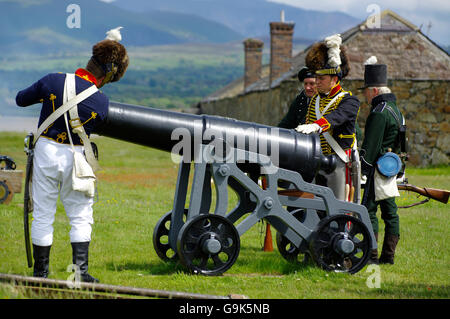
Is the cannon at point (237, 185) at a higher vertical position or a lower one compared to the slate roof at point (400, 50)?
lower

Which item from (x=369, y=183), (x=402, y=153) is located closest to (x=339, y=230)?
(x=369, y=183)

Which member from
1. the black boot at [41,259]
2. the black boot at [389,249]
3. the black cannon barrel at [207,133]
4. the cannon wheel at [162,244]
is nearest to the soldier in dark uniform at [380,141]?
the black boot at [389,249]

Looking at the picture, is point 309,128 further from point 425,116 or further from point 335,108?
point 425,116

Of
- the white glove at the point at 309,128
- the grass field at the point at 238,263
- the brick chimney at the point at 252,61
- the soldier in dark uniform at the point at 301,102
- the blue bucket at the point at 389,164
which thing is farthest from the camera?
the brick chimney at the point at 252,61

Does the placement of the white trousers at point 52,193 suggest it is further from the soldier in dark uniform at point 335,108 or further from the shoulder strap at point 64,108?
the soldier in dark uniform at point 335,108

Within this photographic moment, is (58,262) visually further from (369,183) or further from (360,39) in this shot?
(360,39)

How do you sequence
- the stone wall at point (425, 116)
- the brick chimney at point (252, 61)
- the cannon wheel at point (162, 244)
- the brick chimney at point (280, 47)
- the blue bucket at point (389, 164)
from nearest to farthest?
the cannon wheel at point (162, 244)
the blue bucket at point (389, 164)
the stone wall at point (425, 116)
the brick chimney at point (280, 47)
the brick chimney at point (252, 61)

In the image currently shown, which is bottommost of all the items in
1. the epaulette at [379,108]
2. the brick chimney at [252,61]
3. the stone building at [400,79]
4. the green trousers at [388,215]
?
the green trousers at [388,215]

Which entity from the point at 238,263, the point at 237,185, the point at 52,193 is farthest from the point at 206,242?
the point at 52,193

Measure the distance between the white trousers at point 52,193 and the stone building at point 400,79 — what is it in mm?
14574

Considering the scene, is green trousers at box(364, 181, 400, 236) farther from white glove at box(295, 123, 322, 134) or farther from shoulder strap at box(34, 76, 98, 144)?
shoulder strap at box(34, 76, 98, 144)

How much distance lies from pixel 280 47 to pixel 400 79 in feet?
42.8

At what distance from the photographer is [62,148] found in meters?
5.75

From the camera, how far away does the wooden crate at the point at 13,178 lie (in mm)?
11328
